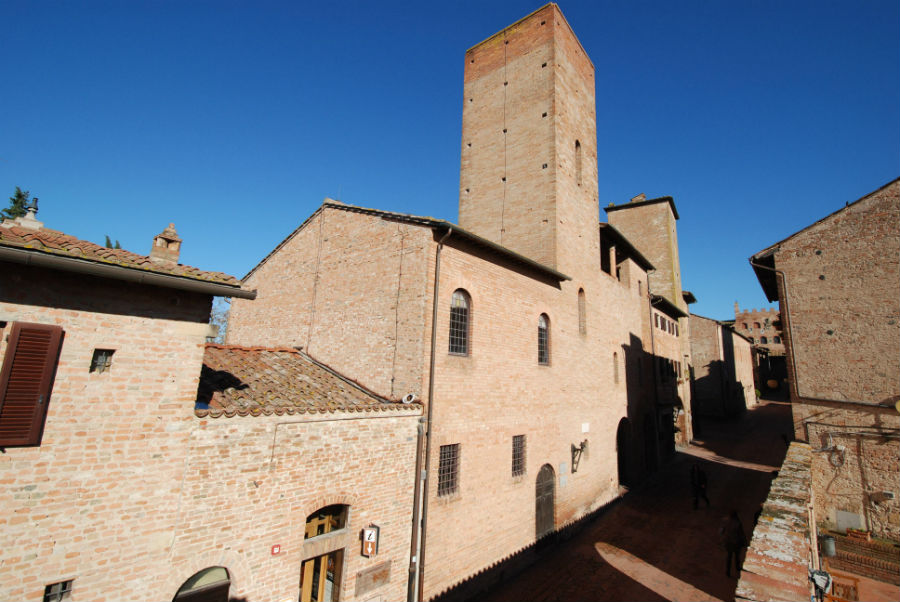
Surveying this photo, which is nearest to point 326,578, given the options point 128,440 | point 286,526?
point 286,526

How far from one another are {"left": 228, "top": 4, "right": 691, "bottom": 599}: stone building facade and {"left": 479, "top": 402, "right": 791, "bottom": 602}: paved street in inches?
35.7

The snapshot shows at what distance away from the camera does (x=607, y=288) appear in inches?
736

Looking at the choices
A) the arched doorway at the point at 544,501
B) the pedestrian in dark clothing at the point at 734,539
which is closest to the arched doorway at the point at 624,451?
the arched doorway at the point at 544,501

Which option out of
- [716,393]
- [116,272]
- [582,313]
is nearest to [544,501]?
[582,313]

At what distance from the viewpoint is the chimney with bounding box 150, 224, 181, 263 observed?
21.5 feet

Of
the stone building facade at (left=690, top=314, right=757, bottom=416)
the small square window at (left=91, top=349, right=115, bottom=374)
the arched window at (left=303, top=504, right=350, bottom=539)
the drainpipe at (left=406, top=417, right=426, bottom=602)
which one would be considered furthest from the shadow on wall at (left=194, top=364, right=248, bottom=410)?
the stone building facade at (left=690, top=314, right=757, bottom=416)

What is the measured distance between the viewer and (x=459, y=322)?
11.0 metres

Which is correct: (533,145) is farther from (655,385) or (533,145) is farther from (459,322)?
(655,385)

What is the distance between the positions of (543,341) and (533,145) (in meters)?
8.00

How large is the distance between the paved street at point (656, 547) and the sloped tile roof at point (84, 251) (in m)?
9.80

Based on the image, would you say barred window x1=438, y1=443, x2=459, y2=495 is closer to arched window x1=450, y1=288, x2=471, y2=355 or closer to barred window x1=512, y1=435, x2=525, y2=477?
arched window x1=450, y1=288, x2=471, y2=355

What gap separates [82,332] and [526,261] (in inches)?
403

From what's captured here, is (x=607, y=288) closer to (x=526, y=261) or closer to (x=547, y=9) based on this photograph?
A: (x=526, y=261)

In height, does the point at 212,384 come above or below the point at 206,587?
above
